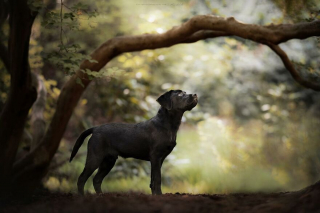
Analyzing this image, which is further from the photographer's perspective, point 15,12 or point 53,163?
point 53,163

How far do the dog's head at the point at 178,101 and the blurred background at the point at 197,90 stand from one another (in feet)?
8.56

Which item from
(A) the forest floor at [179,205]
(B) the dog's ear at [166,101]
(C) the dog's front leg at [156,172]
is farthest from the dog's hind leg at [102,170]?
(B) the dog's ear at [166,101]

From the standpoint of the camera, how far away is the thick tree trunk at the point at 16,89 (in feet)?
15.7

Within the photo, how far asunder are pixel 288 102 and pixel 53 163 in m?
6.75

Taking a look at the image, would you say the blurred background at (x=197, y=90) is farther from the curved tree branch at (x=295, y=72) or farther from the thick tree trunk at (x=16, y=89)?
the thick tree trunk at (x=16, y=89)

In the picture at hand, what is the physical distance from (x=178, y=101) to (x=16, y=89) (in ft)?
7.42

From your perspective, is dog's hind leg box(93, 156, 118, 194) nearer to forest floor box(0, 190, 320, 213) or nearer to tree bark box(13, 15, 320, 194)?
forest floor box(0, 190, 320, 213)

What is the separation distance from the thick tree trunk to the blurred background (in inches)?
54.4

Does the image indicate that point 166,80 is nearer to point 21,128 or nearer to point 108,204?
point 21,128

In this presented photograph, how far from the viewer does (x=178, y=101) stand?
4.24 metres

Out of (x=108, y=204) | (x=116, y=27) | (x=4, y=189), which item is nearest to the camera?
(x=108, y=204)

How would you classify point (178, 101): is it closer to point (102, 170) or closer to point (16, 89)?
point (102, 170)

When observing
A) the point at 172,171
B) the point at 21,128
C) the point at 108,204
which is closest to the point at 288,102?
the point at 172,171

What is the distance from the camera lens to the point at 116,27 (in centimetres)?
1009
